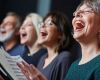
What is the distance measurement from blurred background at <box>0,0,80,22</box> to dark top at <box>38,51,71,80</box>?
1.73 meters

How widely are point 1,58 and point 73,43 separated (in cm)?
75

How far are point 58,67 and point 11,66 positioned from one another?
44 centimetres

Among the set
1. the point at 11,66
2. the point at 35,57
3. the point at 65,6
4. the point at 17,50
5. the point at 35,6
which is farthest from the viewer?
the point at 35,6

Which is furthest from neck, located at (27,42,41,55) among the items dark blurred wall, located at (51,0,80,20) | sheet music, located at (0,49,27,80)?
dark blurred wall, located at (51,0,80,20)

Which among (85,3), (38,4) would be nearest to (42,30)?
(85,3)

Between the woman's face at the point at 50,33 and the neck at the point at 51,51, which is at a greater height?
the woman's face at the point at 50,33

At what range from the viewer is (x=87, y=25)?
5.20 feet

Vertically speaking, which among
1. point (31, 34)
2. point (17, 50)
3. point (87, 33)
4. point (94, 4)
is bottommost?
point (17, 50)

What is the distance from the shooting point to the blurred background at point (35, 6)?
12.4ft

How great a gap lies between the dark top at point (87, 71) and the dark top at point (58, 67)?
334 mm

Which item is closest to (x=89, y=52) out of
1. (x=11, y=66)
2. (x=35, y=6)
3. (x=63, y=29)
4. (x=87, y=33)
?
(x=87, y=33)

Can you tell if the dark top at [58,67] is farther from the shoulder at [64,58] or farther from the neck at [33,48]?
the neck at [33,48]

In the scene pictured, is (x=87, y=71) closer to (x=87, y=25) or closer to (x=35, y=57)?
(x=87, y=25)

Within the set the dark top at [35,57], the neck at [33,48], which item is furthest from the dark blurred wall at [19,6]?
the dark top at [35,57]
